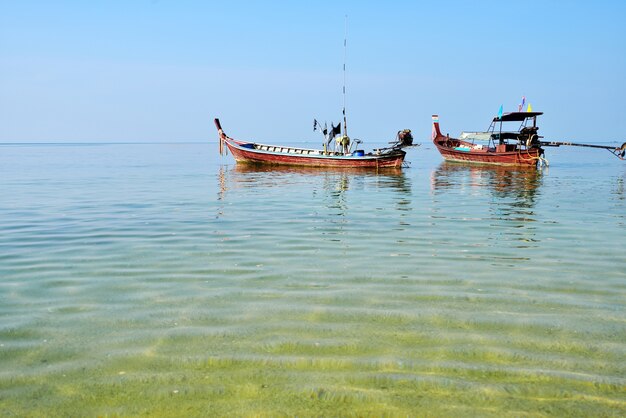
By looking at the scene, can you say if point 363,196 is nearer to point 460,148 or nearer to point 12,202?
point 12,202

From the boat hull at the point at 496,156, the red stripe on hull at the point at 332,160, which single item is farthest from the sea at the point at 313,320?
the boat hull at the point at 496,156

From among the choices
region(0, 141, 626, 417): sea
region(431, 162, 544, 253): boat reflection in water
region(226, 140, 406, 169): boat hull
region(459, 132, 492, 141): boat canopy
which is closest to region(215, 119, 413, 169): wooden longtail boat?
region(226, 140, 406, 169): boat hull

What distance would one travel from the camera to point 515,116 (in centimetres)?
4341

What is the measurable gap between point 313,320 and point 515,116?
1664 inches

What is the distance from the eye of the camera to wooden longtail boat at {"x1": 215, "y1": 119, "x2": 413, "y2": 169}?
40688 mm

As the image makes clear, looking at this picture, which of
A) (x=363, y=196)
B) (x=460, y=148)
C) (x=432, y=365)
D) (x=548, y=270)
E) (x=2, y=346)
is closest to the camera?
(x=432, y=365)

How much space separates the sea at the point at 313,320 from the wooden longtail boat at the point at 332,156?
28.0 meters

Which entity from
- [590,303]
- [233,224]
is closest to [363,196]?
[233,224]

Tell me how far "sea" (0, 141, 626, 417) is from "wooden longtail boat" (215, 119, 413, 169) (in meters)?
28.0

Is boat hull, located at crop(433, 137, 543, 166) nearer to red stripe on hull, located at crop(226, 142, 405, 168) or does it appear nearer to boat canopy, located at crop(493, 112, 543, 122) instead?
boat canopy, located at crop(493, 112, 543, 122)

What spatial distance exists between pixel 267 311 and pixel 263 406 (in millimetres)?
2264

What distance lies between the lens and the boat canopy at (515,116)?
4209cm

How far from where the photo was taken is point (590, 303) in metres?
6.46

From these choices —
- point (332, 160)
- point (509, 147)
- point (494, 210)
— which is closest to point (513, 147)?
point (509, 147)
